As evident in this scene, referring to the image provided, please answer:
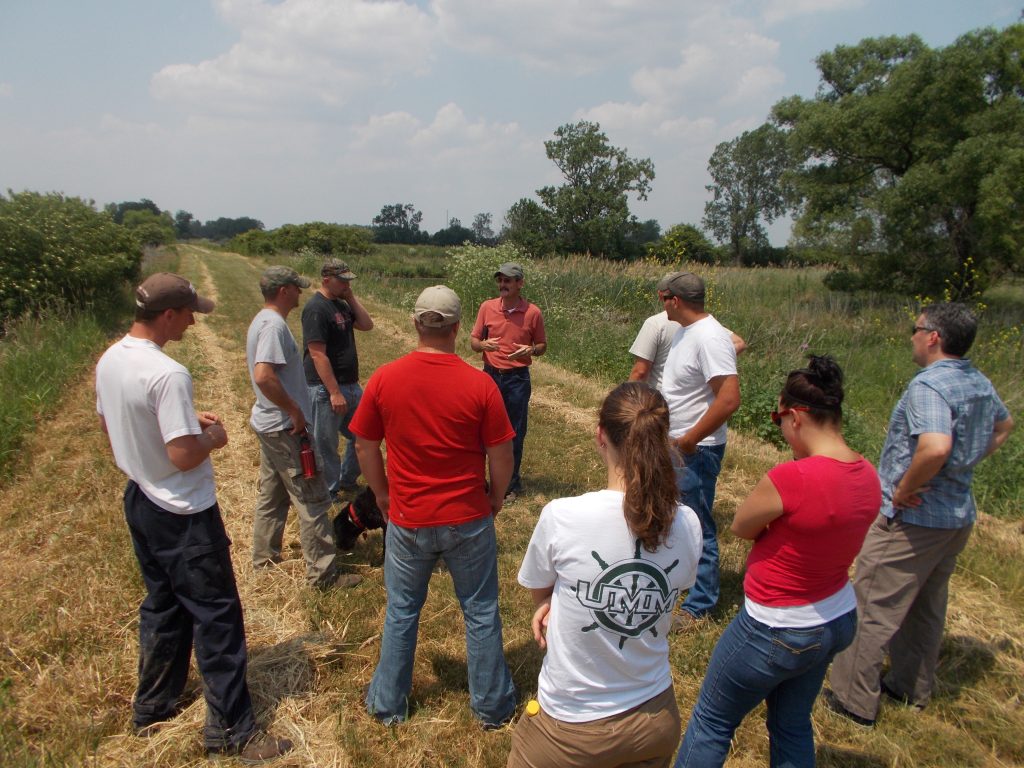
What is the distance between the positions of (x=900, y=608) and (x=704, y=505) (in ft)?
3.60

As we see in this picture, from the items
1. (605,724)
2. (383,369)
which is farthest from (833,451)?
(383,369)

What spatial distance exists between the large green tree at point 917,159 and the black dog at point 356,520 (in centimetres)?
1620

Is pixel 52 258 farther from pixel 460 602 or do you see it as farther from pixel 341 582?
pixel 460 602

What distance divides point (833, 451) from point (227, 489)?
5327 mm

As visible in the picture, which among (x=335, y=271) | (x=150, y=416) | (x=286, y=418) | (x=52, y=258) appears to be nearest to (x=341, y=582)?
(x=286, y=418)

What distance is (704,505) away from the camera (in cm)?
374

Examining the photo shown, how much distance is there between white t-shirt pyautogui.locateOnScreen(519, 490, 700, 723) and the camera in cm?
182

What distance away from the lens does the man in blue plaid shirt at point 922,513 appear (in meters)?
2.78

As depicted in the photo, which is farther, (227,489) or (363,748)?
(227,489)

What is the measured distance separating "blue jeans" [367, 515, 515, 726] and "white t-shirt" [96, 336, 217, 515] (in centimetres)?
90


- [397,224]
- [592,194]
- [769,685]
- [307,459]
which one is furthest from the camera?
[397,224]

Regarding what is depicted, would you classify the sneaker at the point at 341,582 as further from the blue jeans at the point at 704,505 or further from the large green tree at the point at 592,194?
the large green tree at the point at 592,194

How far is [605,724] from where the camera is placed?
1.84 meters

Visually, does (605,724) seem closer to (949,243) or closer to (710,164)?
(949,243)
